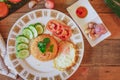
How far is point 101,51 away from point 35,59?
268mm

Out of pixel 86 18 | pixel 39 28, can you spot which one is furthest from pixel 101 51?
pixel 39 28

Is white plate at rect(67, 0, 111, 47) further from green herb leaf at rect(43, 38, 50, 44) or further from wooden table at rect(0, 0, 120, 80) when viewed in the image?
green herb leaf at rect(43, 38, 50, 44)

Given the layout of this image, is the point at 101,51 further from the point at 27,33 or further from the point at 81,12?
the point at 27,33

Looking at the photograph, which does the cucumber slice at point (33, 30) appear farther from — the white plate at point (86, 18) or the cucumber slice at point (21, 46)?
the white plate at point (86, 18)

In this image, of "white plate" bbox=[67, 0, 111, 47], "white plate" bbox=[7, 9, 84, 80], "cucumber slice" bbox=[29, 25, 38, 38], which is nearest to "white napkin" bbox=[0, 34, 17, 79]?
"white plate" bbox=[7, 9, 84, 80]

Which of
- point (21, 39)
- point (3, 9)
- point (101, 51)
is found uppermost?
point (3, 9)

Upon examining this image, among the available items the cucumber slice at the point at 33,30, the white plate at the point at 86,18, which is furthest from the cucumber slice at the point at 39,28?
the white plate at the point at 86,18

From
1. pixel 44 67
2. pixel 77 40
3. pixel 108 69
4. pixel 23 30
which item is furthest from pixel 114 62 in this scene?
pixel 23 30

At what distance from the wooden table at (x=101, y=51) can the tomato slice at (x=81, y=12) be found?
4 cm

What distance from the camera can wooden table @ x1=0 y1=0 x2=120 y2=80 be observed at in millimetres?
1600

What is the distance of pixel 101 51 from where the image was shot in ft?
5.29

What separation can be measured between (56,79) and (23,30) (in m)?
0.23

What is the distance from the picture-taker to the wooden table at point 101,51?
1.60m

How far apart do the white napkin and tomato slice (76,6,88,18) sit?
1.06 feet
